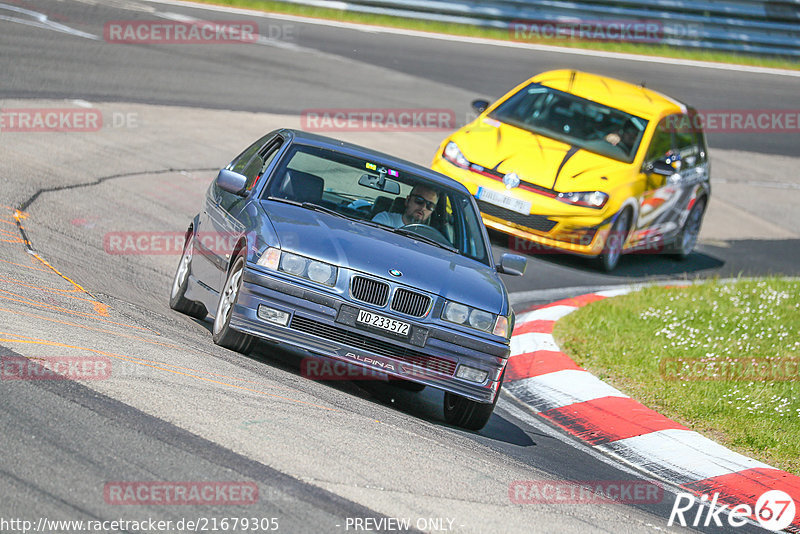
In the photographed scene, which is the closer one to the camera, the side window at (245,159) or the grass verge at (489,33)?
the side window at (245,159)

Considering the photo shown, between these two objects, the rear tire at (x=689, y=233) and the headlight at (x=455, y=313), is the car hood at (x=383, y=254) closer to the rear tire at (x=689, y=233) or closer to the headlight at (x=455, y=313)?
the headlight at (x=455, y=313)

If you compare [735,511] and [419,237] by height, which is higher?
[419,237]

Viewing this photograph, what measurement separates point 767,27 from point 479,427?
73.2ft

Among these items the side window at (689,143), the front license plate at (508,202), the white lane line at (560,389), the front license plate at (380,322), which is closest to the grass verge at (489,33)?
the side window at (689,143)

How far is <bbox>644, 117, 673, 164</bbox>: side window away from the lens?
1390 centimetres

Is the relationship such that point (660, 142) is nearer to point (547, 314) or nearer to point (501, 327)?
point (547, 314)

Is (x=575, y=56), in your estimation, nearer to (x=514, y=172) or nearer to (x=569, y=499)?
(x=514, y=172)

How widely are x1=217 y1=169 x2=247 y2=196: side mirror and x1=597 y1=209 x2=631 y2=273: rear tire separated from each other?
6.13 metres

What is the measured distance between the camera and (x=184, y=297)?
8500mm

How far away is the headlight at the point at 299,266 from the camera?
695 centimetres

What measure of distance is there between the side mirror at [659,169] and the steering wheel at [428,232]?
6229 mm

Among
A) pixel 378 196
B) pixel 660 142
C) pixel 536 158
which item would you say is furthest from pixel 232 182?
pixel 660 142

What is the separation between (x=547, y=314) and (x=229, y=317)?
468 cm

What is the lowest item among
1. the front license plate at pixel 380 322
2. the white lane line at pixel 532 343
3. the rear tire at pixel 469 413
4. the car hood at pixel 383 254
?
the white lane line at pixel 532 343
